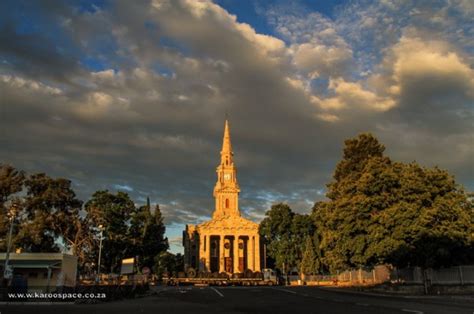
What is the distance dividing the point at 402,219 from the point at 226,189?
86.7m

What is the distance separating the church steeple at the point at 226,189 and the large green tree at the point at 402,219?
7521 cm

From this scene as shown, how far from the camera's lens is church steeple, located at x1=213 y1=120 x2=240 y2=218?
385ft

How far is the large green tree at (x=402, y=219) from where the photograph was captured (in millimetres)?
32406

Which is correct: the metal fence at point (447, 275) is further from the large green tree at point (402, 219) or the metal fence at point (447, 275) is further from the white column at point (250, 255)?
the white column at point (250, 255)

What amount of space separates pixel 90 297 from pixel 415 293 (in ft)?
79.8

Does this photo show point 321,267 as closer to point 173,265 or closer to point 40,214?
point 173,265

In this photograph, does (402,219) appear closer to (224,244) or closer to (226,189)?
(224,244)

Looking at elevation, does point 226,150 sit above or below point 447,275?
above

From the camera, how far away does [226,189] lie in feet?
389

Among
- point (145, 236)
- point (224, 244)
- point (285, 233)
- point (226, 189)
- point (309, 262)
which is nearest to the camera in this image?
point (145, 236)

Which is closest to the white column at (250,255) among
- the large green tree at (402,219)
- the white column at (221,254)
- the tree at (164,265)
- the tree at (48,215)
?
the white column at (221,254)

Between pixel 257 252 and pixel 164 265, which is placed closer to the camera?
pixel 164 265

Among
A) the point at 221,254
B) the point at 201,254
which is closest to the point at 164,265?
the point at 201,254

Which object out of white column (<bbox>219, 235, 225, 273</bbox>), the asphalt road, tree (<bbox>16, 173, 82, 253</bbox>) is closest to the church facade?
white column (<bbox>219, 235, 225, 273</bbox>)
